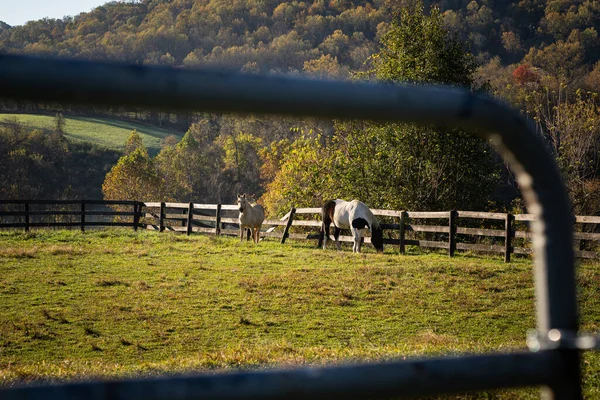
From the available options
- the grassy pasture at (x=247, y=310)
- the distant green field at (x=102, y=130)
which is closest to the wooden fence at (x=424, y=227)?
the grassy pasture at (x=247, y=310)

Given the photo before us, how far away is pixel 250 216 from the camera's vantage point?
19953 millimetres

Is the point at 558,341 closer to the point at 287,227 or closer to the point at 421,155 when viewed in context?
the point at 287,227

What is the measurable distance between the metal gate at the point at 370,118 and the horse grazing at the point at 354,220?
16157 millimetres

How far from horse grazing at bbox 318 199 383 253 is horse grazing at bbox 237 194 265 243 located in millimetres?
2423

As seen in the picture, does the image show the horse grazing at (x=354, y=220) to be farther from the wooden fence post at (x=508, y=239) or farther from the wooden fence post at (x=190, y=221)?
the wooden fence post at (x=190, y=221)

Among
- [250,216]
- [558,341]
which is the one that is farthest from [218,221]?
[558,341]

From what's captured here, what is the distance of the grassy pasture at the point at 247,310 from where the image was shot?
546 cm

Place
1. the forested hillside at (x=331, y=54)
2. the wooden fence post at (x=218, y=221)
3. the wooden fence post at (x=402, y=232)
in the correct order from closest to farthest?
the wooden fence post at (x=402, y=232) < the wooden fence post at (x=218, y=221) < the forested hillside at (x=331, y=54)

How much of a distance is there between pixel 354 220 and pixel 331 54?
3684 inches

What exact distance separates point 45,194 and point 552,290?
70.5 m

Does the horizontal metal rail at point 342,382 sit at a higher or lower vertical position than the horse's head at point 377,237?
higher

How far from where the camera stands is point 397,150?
23.8 meters

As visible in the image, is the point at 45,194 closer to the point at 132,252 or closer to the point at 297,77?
the point at 132,252

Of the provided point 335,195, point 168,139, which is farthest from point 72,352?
point 168,139
